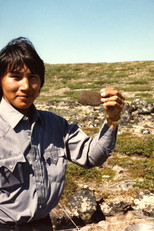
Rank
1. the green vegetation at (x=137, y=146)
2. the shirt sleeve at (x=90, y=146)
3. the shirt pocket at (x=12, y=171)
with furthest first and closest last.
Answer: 1. the green vegetation at (x=137, y=146)
2. the shirt sleeve at (x=90, y=146)
3. the shirt pocket at (x=12, y=171)

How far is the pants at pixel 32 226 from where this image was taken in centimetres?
222

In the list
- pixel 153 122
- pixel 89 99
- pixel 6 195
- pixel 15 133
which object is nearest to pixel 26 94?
pixel 15 133

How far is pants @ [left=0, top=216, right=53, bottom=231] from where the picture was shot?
2219 millimetres

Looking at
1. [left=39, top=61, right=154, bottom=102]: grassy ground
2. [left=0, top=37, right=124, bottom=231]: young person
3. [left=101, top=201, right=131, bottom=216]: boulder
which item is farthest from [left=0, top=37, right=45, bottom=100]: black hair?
[left=39, top=61, right=154, bottom=102]: grassy ground

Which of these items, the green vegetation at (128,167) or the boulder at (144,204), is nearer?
the boulder at (144,204)

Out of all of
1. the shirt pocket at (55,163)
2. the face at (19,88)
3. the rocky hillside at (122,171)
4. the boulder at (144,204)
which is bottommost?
the rocky hillside at (122,171)

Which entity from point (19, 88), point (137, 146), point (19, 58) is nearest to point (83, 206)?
point (19, 88)

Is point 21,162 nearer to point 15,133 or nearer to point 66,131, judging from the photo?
point 15,133

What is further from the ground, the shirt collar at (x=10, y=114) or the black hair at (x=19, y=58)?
the black hair at (x=19, y=58)

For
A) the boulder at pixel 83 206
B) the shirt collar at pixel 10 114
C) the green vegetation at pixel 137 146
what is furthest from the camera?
the green vegetation at pixel 137 146

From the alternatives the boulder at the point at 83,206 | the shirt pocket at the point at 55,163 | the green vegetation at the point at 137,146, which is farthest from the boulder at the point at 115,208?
the shirt pocket at the point at 55,163

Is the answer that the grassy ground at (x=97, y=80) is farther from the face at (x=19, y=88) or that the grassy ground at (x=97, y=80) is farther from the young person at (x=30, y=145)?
the face at (x=19, y=88)

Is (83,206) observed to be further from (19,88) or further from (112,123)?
(19,88)

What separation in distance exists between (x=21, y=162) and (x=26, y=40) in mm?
1168
